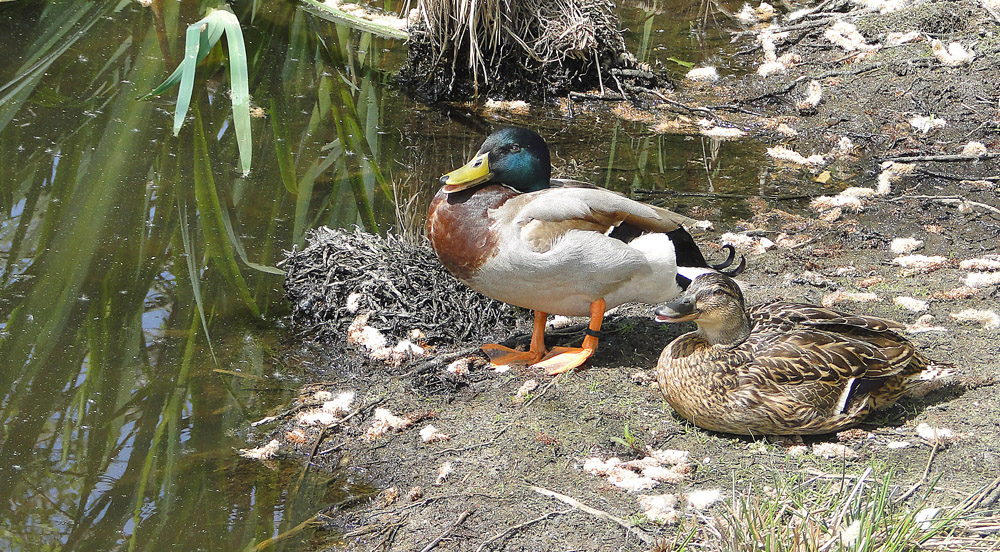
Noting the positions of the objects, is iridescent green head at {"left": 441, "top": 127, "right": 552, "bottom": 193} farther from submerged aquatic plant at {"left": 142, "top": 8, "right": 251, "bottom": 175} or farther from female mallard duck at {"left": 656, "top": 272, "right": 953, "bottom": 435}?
submerged aquatic plant at {"left": 142, "top": 8, "right": 251, "bottom": 175}

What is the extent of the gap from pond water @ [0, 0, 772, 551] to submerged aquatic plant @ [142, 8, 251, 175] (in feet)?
1.91

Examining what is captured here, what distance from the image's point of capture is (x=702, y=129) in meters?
6.88

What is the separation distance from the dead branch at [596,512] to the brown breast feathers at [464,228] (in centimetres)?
109

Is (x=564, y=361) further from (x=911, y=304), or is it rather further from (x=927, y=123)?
(x=927, y=123)

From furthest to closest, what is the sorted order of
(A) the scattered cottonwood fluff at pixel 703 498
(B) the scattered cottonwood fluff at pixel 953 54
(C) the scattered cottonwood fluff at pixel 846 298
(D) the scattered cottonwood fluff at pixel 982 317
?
1. (B) the scattered cottonwood fluff at pixel 953 54
2. (C) the scattered cottonwood fluff at pixel 846 298
3. (D) the scattered cottonwood fluff at pixel 982 317
4. (A) the scattered cottonwood fluff at pixel 703 498

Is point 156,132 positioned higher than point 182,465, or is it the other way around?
point 156,132

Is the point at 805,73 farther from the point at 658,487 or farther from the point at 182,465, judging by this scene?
the point at 182,465

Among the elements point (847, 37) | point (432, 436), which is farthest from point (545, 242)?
point (847, 37)

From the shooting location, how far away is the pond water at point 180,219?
3.51 metres

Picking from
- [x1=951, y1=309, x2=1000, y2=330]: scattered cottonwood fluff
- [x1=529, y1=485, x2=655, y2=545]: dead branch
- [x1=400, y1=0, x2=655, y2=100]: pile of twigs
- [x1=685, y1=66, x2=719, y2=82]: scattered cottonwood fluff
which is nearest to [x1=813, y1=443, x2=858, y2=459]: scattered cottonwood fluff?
[x1=529, y1=485, x2=655, y2=545]: dead branch

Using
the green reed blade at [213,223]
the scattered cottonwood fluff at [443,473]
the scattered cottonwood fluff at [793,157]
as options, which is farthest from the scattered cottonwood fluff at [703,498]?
the scattered cottonwood fluff at [793,157]

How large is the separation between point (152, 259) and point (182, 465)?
160cm

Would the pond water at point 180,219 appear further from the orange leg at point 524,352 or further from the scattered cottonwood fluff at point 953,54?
the scattered cottonwood fluff at point 953,54

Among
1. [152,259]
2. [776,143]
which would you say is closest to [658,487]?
[152,259]
